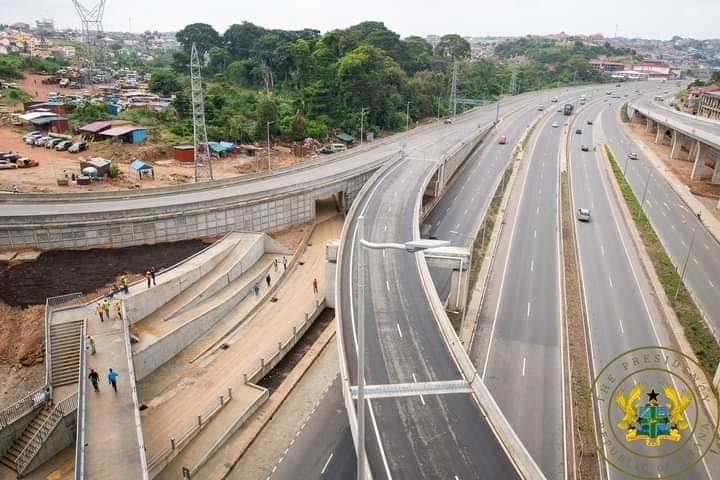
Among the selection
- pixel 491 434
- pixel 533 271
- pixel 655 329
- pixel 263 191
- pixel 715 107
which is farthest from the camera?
pixel 715 107

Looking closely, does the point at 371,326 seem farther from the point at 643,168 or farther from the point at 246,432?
the point at 643,168

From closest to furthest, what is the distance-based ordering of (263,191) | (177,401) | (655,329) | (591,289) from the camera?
(177,401), (655,329), (591,289), (263,191)

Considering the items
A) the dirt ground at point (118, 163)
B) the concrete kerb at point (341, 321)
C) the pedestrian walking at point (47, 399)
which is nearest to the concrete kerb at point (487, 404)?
the concrete kerb at point (341, 321)

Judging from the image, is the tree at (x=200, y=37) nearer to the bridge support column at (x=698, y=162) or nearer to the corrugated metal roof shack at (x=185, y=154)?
the corrugated metal roof shack at (x=185, y=154)

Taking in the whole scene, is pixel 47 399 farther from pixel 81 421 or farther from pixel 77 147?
pixel 77 147

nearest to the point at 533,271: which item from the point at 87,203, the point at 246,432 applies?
the point at 246,432

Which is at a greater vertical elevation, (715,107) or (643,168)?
(715,107)
